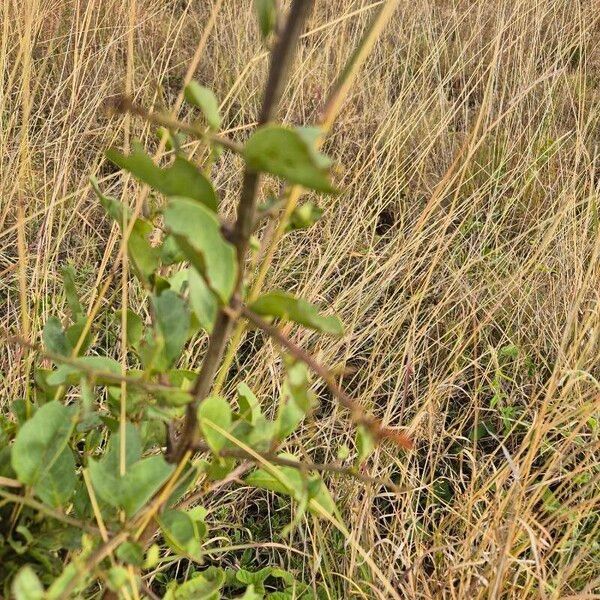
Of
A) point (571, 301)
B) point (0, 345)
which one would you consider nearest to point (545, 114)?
point (571, 301)

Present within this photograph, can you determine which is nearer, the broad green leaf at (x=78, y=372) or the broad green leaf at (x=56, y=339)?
the broad green leaf at (x=78, y=372)

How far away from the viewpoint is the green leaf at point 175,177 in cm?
41

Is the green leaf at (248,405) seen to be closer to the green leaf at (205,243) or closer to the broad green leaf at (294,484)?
the broad green leaf at (294,484)

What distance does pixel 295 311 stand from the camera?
0.42 meters

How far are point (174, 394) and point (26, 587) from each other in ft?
0.47

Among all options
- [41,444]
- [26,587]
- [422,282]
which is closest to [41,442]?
[41,444]

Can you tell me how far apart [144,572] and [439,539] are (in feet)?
1.29

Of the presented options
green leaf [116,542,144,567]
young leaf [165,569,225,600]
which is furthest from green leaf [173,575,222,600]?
green leaf [116,542,144,567]

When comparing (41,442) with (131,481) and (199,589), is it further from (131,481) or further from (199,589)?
(199,589)

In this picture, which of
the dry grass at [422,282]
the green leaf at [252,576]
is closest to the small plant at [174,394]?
the dry grass at [422,282]

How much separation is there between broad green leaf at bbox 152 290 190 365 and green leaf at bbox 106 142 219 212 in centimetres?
9

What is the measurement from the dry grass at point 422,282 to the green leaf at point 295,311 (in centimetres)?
32

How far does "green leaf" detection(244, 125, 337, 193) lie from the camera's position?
1.06ft

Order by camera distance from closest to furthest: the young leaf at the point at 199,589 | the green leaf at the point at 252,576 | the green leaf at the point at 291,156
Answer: the green leaf at the point at 291,156, the young leaf at the point at 199,589, the green leaf at the point at 252,576
